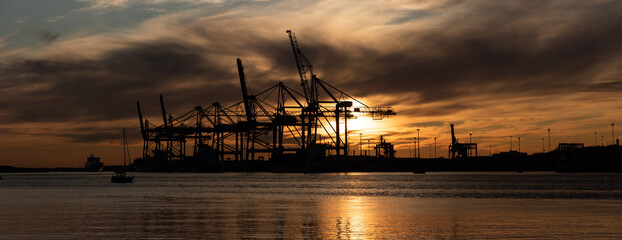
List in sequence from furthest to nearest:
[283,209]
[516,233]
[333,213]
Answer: [283,209] → [333,213] → [516,233]

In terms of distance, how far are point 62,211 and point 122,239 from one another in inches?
815

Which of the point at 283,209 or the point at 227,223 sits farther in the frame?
the point at 283,209

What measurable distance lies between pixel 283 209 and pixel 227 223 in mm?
13428

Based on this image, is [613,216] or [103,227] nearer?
[103,227]

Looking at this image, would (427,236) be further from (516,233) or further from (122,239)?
(122,239)

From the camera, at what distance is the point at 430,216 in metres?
45.3

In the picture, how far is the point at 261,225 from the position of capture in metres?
38.2

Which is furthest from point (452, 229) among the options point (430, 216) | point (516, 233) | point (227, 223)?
point (227, 223)

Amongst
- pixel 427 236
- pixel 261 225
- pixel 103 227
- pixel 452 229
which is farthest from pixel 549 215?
pixel 103 227

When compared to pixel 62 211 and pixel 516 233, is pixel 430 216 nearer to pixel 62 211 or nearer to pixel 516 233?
pixel 516 233

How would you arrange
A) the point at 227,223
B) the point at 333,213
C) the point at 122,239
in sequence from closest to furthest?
the point at 122,239 → the point at 227,223 → the point at 333,213

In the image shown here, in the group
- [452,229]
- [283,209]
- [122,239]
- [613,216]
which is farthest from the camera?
[283,209]

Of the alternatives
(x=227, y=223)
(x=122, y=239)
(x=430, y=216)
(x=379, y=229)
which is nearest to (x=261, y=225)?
(x=227, y=223)

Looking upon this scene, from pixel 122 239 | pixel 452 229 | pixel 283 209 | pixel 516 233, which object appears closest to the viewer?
pixel 122 239
